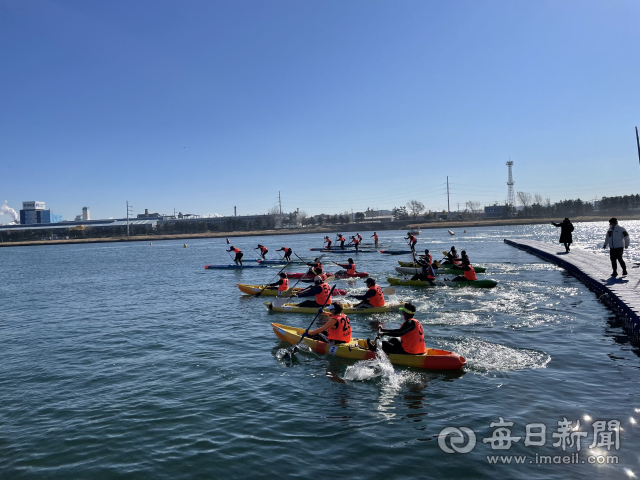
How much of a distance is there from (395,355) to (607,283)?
497 inches

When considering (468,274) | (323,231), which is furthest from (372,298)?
(323,231)

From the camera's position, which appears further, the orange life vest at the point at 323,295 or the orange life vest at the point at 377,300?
the orange life vest at the point at 323,295

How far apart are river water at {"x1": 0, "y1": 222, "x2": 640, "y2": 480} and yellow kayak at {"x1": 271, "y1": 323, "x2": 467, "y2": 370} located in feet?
0.73

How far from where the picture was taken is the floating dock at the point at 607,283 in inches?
536

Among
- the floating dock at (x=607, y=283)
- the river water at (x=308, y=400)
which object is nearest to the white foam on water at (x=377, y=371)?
the river water at (x=308, y=400)

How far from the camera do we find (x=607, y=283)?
59.9ft

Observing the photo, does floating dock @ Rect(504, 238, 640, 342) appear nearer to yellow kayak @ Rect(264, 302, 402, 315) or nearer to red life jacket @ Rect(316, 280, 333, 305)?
yellow kayak @ Rect(264, 302, 402, 315)

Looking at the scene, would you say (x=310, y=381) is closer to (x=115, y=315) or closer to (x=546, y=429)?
(x=546, y=429)

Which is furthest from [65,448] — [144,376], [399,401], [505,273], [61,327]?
[505,273]

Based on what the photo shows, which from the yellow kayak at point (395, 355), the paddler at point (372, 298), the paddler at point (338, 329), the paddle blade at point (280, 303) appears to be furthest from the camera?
the paddle blade at point (280, 303)

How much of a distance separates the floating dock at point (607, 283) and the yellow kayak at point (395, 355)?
20.5 ft

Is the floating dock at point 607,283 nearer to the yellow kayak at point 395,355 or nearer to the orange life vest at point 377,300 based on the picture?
the yellow kayak at point 395,355

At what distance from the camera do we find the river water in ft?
23.8

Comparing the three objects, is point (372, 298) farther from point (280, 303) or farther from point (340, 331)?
point (340, 331)
